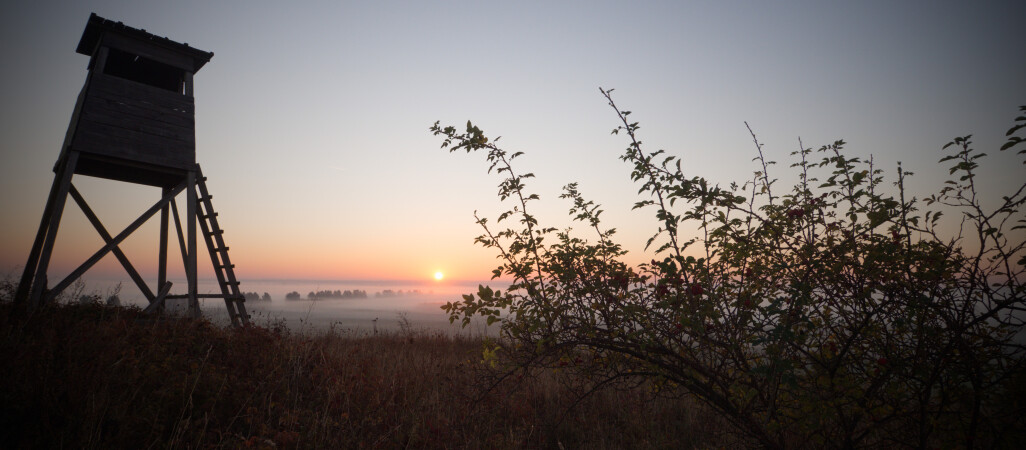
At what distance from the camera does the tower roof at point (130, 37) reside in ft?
25.8

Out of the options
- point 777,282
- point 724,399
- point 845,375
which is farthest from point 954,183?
point 724,399

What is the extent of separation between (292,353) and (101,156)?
596cm

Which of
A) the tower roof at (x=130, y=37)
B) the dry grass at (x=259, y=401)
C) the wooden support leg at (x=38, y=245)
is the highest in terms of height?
the tower roof at (x=130, y=37)

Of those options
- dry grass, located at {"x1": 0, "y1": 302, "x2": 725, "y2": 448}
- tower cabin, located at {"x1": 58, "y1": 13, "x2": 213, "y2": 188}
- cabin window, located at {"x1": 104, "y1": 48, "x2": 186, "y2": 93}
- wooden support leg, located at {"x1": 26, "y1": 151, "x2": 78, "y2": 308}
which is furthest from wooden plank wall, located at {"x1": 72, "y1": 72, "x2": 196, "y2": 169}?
dry grass, located at {"x1": 0, "y1": 302, "x2": 725, "y2": 448}

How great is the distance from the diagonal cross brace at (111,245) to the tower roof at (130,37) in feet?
9.75

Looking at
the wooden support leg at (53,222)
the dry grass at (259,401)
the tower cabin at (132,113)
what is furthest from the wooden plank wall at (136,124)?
the dry grass at (259,401)

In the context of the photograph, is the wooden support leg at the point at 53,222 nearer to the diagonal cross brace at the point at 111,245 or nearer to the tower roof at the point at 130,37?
the diagonal cross brace at the point at 111,245

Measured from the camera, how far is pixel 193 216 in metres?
7.92

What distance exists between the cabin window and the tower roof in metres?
0.35

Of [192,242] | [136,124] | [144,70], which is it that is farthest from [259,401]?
[144,70]

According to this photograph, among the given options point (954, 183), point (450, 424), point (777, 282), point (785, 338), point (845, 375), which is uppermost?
point (954, 183)

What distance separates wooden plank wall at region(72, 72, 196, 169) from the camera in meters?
7.39

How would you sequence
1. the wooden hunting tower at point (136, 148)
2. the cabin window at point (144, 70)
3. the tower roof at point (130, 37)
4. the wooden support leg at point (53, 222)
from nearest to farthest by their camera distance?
the wooden support leg at point (53, 222)
the wooden hunting tower at point (136, 148)
the tower roof at point (130, 37)
the cabin window at point (144, 70)

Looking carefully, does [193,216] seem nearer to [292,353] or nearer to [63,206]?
[63,206]
